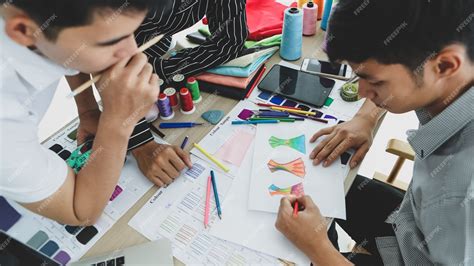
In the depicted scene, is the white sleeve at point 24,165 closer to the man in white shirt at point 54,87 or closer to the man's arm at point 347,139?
the man in white shirt at point 54,87

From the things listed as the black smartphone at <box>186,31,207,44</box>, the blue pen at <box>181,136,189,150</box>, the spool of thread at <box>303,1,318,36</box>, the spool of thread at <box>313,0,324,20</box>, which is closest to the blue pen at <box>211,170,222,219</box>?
the blue pen at <box>181,136,189,150</box>

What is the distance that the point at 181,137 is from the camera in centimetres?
98

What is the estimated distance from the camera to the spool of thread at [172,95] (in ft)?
3.37

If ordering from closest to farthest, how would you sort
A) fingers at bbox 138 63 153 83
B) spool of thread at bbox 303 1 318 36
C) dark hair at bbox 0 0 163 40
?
dark hair at bbox 0 0 163 40 → fingers at bbox 138 63 153 83 → spool of thread at bbox 303 1 318 36

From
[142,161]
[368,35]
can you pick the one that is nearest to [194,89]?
[142,161]

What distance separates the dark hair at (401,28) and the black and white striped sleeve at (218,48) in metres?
0.51

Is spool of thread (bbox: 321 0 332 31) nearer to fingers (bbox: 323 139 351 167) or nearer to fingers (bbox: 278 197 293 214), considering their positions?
fingers (bbox: 323 139 351 167)

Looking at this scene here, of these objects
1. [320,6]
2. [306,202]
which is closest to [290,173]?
[306,202]

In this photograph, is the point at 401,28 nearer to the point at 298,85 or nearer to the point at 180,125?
the point at 298,85

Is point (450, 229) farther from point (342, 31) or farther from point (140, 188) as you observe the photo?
point (140, 188)

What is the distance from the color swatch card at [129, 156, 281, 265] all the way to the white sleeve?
214 mm

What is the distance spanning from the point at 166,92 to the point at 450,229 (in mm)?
804

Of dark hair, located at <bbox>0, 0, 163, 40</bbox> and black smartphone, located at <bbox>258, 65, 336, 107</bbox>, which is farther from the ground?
dark hair, located at <bbox>0, 0, 163, 40</bbox>

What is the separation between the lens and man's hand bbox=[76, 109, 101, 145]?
963 mm
